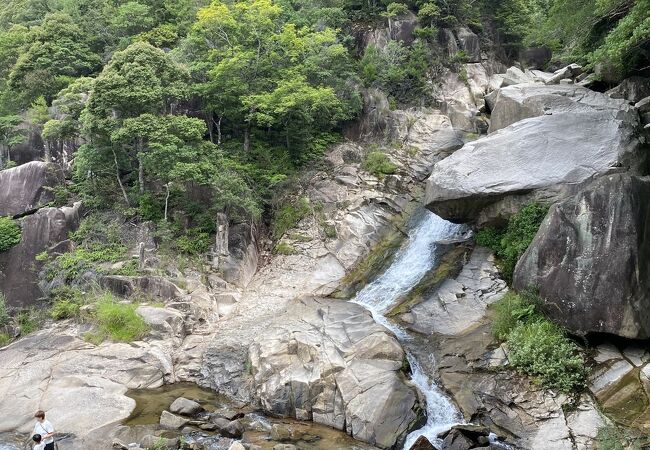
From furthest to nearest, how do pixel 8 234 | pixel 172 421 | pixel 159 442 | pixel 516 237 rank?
pixel 8 234 → pixel 516 237 → pixel 172 421 → pixel 159 442

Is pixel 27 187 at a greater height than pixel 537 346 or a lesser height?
greater

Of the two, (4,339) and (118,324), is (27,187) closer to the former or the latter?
(4,339)

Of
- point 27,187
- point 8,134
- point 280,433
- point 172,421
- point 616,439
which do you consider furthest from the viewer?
point 8,134

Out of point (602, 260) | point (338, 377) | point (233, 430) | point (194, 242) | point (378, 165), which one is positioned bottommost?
point (233, 430)

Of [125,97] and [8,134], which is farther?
[8,134]

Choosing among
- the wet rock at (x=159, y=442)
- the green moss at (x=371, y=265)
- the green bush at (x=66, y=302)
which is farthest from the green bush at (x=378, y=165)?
the wet rock at (x=159, y=442)

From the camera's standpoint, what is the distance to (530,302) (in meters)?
16.1

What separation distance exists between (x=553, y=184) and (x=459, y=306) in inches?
222

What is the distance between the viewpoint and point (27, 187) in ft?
81.1

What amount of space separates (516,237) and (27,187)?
23.3m

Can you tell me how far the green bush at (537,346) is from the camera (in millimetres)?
13961

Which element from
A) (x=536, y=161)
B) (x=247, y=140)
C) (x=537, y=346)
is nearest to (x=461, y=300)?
(x=537, y=346)

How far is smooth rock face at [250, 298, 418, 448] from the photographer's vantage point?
548 inches

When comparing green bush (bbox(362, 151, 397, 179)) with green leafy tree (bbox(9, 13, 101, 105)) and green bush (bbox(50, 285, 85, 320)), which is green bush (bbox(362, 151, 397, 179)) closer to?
green bush (bbox(50, 285, 85, 320))
